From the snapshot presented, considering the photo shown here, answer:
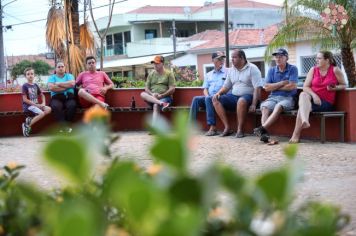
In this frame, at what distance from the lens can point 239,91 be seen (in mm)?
9820

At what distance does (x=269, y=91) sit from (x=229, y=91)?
991 mm

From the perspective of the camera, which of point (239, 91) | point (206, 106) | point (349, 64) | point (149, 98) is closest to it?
point (239, 91)

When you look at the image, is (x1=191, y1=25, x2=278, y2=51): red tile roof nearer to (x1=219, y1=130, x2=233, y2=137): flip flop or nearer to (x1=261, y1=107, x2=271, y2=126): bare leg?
(x1=219, y1=130, x2=233, y2=137): flip flop

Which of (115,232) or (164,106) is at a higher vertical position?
(115,232)

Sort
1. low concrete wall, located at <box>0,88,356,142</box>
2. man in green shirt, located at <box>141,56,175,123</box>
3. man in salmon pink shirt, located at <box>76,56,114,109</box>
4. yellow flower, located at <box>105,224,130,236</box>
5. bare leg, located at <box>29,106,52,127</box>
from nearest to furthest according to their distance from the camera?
yellow flower, located at <box>105,224,130,236</box> → low concrete wall, located at <box>0,88,356,142</box> → man in green shirt, located at <box>141,56,175,123</box> → bare leg, located at <box>29,106,52,127</box> → man in salmon pink shirt, located at <box>76,56,114,109</box>

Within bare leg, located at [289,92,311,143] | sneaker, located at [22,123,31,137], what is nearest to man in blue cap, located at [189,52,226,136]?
bare leg, located at [289,92,311,143]

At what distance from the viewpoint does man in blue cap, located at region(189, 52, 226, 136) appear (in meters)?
10.3

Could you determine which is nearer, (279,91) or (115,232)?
(115,232)

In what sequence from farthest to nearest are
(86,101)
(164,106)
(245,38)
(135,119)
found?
(245,38)
(135,119)
(86,101)
(164,106)

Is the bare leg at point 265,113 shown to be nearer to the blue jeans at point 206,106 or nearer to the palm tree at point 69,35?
the blue jeans at point 206,106

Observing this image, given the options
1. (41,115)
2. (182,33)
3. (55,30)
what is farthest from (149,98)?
(182,33)

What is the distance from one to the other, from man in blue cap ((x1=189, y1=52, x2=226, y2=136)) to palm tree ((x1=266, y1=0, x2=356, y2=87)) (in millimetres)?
6036

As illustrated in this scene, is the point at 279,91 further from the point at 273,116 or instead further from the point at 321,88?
the point at 321,88

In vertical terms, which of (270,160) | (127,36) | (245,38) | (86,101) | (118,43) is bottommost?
(270,160)
